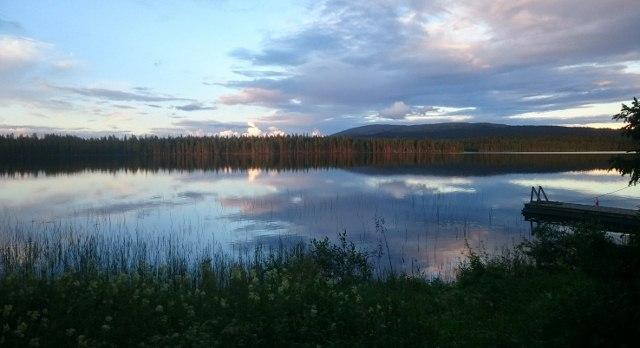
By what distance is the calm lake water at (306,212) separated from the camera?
69.2 feet

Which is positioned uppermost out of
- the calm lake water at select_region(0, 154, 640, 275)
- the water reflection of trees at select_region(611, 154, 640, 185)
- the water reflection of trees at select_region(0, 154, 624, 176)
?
the water reflection of trees at select_region(611, 154, 640, 185)

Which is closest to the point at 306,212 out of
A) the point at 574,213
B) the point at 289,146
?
the point at 574,213

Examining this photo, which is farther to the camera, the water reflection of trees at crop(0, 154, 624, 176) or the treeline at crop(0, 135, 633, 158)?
the treeline at crop(0, 135, 633, 158)

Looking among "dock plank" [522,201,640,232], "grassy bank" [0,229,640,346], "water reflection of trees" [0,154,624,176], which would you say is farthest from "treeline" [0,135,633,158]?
"grassy bank" [0,229,640,346]

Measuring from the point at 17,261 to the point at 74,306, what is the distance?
10.3 meters

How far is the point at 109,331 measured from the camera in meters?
6.98

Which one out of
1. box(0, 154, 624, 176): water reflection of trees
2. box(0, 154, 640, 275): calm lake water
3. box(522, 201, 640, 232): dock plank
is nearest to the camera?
box(0, 154, 640, 275): calm lake water

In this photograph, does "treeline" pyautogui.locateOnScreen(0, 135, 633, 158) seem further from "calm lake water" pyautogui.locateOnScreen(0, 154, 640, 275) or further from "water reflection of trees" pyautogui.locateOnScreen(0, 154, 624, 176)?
"calm lake water" pyautogui.locateOnScreen(0, 154, 640, 275)

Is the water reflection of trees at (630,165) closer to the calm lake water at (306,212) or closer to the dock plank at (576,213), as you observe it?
the calm lake water at (306,212)

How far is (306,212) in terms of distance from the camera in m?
29.6

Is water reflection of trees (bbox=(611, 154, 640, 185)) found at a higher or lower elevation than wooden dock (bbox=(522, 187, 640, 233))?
higher

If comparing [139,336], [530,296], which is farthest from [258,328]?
[530,296]

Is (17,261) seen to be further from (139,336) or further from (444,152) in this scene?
(444,152)

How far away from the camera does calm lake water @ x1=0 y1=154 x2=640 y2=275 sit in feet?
69.2
